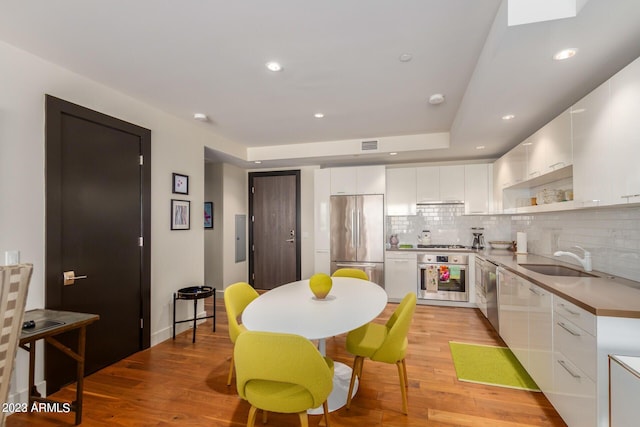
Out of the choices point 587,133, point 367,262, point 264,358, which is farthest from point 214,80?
point 367,262

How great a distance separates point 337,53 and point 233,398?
2778 mm

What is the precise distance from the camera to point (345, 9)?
1.79m

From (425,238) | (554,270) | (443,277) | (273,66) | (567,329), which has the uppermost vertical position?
(273,66)

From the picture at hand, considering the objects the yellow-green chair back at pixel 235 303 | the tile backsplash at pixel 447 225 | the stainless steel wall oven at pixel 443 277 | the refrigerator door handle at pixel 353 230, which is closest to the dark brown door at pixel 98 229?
the yellow-green chair back at pixel 235 303

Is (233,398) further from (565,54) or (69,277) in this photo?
(565,54)

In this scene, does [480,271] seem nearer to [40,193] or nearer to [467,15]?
[467,15]

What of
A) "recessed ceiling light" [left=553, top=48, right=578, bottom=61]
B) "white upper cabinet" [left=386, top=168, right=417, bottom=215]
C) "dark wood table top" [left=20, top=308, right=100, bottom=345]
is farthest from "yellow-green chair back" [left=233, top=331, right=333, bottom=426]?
"white upper cabinet" [left=386, top=168, right=417, bottom=215]

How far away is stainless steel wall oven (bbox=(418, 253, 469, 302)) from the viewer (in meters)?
4.64

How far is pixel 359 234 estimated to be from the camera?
199 inches

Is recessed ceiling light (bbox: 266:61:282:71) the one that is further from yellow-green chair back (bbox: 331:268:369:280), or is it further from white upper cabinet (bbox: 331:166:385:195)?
white upper cabinet (bbox: 331:166:385:195)

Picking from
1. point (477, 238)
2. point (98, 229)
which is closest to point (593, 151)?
point (477, 238)

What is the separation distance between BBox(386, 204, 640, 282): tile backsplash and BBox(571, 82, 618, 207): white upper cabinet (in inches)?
18.2

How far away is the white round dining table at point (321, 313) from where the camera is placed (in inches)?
68.9

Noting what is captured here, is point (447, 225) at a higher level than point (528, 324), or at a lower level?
higher
